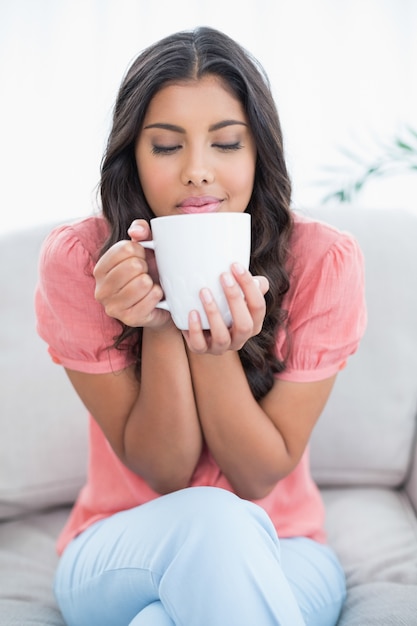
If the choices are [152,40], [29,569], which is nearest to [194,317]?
[29,569]

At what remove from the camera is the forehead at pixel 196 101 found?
996 mm

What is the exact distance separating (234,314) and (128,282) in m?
0.13

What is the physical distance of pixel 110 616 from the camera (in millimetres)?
1004

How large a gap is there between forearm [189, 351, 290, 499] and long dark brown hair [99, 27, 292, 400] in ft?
0.24

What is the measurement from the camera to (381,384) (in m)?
1.48

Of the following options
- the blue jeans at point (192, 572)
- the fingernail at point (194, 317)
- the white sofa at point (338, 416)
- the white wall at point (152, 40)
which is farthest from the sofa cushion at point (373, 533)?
the white wall at point (152, 40)

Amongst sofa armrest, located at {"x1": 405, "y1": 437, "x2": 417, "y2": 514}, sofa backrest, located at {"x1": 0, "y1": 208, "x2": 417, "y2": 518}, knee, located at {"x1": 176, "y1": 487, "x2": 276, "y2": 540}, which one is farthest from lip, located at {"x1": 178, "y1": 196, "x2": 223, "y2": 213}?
sofa armrest, located at {"x1": 405, "y1": 437, "x2": 417, "y2": 514}

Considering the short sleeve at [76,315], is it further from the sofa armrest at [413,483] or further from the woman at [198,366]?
Answer: the sofa armrest at [413,483]

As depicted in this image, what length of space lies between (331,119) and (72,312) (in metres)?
1.49

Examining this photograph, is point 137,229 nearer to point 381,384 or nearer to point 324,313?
point 324,313

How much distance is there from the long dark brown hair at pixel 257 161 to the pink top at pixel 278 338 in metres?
0.03

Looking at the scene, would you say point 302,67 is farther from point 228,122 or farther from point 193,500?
point 193,500

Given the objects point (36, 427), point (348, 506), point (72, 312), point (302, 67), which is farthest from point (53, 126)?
point (348, 506)

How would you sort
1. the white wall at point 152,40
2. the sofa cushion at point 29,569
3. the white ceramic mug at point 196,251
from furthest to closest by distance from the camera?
the white wall at point 152,40 < the sofa cushion at point 29,569 < the white ceramic mug at point 196,251
